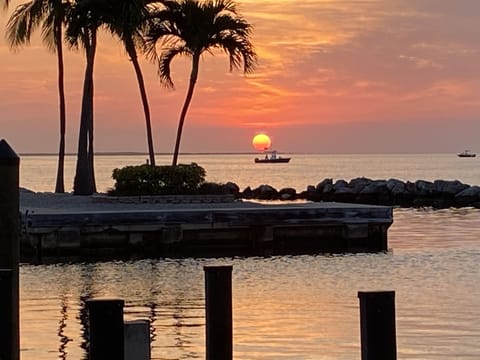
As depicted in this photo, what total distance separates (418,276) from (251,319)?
714 centimetres

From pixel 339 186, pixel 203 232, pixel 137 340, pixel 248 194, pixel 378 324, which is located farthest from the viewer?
pixel 248 194

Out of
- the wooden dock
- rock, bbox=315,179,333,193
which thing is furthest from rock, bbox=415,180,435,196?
the wooden dock

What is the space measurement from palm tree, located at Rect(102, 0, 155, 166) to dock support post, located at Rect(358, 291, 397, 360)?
85.8ft

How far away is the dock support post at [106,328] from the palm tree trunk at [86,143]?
30777 millimetres

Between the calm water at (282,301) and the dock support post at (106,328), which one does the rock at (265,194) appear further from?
the dock support post at (106,328)

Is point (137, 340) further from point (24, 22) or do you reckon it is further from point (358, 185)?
point (358, 185)

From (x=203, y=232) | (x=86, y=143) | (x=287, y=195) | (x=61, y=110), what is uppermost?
(x=61, y=110)

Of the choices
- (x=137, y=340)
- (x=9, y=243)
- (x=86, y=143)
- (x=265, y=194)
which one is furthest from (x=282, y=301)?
(x=265, y=194)

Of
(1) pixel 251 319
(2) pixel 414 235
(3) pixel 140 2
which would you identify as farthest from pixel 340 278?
(3) pixel 140 2

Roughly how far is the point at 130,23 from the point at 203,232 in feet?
32.9

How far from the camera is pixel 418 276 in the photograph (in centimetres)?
2184

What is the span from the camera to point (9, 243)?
285 inches

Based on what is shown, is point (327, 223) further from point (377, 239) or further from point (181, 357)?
point (181, 357)

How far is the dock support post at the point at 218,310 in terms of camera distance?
8.62 meters
